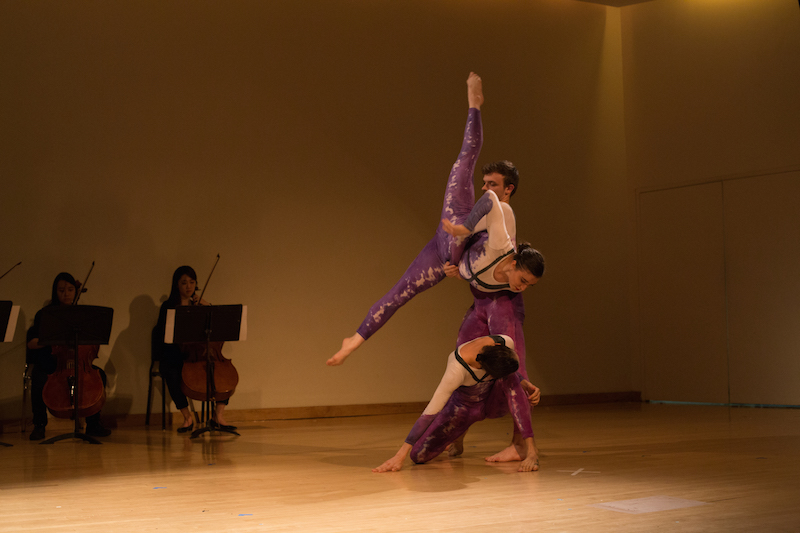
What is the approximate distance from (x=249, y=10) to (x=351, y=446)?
13.0 ft

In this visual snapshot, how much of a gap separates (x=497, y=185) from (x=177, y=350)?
3.11 metres

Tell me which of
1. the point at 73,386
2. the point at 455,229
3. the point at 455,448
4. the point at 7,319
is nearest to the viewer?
the point at 455,229

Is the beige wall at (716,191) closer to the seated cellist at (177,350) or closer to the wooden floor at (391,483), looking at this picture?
the wooden floor at (391,483)

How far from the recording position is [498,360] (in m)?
3.74

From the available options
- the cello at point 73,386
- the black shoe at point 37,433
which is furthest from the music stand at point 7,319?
the black shoe at point 37,433

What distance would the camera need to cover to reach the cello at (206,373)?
571 cm

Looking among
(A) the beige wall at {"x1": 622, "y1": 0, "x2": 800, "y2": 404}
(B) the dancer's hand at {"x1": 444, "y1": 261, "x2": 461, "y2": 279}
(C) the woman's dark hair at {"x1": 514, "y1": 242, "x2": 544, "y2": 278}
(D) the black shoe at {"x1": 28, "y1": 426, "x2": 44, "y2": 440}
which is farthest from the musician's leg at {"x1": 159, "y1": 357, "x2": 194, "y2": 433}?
(A) the beige wall at {"x1": 622, "y1": 0, "x2": 800, "y2": 404}

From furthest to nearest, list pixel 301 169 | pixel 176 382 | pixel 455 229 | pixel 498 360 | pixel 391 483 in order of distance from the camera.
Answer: pixel 301 169, pixel 176 382, pixel 455 229, pixel 498 360, pixel 391 483

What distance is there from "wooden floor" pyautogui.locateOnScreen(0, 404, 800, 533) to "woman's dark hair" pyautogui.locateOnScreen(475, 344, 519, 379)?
488 mm

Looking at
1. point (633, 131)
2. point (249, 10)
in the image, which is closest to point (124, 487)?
point (249, 10)

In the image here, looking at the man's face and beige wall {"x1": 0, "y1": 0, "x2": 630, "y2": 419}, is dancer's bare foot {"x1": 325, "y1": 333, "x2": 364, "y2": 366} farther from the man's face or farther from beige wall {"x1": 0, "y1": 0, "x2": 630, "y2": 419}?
beige wall {"x1": 0, "y1": 0, "x2": 630, "y2": 419}

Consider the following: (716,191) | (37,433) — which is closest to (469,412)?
(37,433)

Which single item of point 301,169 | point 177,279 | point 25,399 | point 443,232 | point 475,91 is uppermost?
point 301,169

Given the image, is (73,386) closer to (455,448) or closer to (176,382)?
(176,382)
